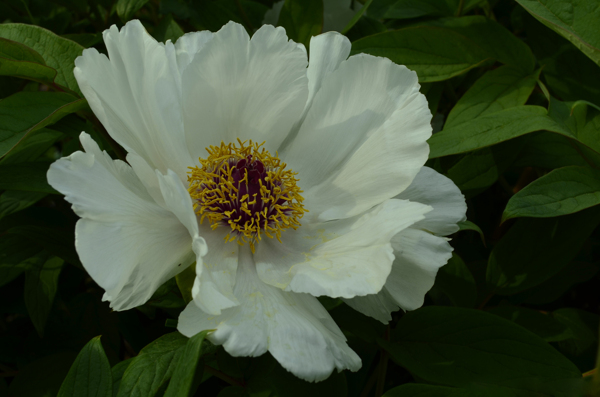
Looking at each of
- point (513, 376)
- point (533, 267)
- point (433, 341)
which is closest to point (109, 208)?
point (433, 341)

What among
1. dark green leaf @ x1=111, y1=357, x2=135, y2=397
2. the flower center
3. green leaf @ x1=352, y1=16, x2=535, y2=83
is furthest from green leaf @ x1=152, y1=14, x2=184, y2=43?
dark green leaf @ x1=111, y1=357, x2=135, y2=397

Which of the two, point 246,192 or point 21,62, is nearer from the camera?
point 21,62

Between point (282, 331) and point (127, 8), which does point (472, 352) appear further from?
point (127, 8)

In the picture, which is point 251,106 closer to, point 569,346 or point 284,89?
point 284,89

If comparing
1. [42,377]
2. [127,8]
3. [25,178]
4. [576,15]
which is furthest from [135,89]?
[576,15]

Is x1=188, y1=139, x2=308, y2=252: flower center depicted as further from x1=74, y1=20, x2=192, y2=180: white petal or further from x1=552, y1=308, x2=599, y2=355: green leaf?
x1=552, y1=308, x2=599, y2=355: green leaf
